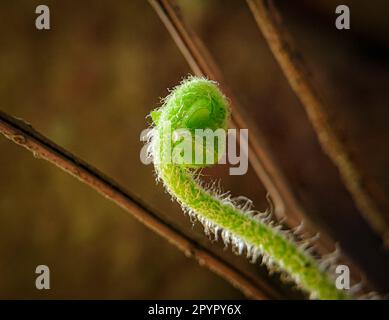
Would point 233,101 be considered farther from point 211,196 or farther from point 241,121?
point 211,196

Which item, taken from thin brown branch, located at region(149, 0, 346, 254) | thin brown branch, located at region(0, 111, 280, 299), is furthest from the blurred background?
thin brown branch, located at region(0, 111, 280, 299)

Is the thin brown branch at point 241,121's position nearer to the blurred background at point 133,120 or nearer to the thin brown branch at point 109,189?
the thin brown branch at point 109,189

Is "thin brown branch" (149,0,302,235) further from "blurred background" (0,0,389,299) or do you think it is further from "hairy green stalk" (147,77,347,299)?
"blurred background" (0,0,389,299)

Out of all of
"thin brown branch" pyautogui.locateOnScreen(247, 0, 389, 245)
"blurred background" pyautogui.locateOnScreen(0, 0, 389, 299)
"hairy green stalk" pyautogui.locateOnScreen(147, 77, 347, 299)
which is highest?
"blurred background" pyautogui.locateOnScreen(0, 0, 389, 299)

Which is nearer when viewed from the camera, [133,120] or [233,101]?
[233,101]

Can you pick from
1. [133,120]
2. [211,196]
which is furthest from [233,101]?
[133,120]
